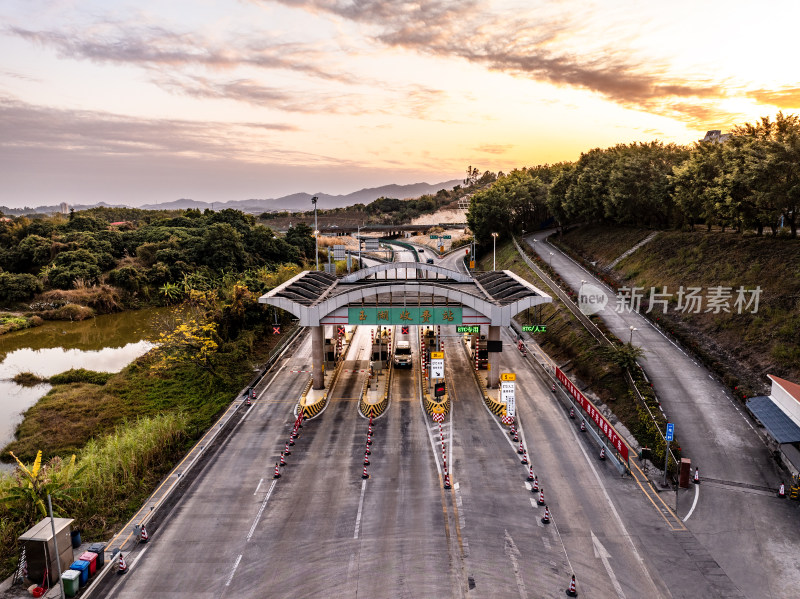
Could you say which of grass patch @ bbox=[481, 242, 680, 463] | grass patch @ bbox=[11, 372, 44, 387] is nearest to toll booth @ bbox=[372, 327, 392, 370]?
grass patch @ bbox=[481, 242, 680, 463]

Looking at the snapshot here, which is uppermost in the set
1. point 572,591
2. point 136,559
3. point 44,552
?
point 44,552

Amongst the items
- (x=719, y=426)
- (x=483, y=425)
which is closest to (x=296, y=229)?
(x=483, y=425)

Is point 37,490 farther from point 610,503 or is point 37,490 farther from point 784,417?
point 784,417

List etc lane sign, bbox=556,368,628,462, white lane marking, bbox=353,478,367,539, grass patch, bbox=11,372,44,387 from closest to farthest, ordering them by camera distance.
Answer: white lane marking, bbox=353,478,367,539 → etc lane sign, bbox=556,368,628,462 → grass patch, bbox=11,372,44,387

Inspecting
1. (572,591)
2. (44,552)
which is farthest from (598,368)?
(44,552)

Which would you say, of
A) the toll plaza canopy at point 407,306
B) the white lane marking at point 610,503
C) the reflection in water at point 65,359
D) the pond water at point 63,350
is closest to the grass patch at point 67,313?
the pond water at point 63,350

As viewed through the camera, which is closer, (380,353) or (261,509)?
(261,509)

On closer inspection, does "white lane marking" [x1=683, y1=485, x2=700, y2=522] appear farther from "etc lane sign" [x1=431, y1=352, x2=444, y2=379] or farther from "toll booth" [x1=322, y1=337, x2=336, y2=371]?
"toll booth" [x1=322, y1=337, x2=336, y2=371]
